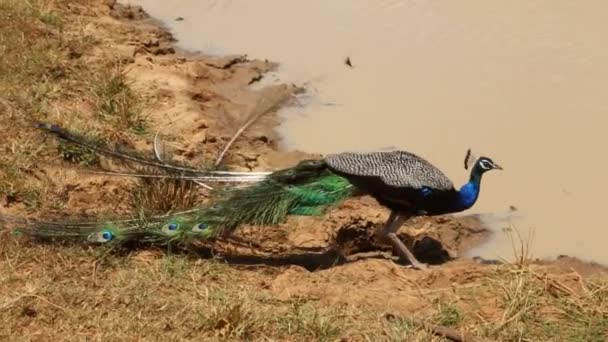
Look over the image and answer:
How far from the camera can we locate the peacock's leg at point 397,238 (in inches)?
223

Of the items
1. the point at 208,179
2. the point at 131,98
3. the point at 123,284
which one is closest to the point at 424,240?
the point at 208,179

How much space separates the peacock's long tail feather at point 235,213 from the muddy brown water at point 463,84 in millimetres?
1255

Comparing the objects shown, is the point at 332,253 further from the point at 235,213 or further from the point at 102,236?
the point at 102,236

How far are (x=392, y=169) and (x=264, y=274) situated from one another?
95 cm

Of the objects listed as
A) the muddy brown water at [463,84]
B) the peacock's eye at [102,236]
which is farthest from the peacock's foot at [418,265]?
the peacock's eye at [102,236]

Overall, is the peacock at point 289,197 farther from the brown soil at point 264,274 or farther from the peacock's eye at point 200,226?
the brown soil at point 264,274

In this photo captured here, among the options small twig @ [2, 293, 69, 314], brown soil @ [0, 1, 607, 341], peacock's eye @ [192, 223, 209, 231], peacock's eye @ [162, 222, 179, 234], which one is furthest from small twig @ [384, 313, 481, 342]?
small twig @ [2, 293, 69, 314]

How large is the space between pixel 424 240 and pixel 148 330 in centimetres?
227

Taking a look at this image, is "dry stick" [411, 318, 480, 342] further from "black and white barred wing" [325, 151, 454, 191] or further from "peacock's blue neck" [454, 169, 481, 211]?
"peacock's blue neck" [454, 169, 481, 211]

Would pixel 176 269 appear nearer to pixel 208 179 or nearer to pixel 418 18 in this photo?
pixel 208 179

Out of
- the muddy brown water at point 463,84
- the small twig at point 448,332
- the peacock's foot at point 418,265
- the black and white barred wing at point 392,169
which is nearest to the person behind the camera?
the small twig at point 448,332

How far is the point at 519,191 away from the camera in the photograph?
270 inches

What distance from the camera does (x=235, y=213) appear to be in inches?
A: 216

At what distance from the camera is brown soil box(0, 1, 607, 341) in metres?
4.55
